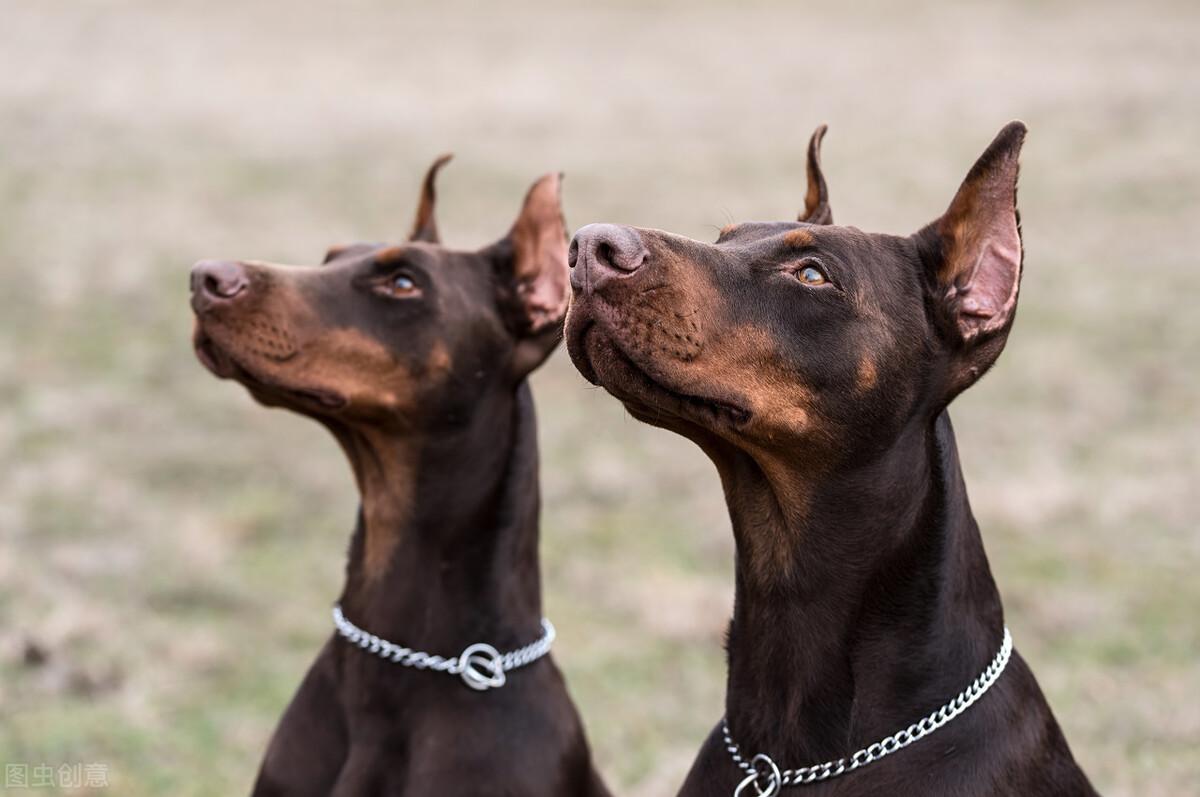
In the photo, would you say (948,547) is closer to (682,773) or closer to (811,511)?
(811,511)

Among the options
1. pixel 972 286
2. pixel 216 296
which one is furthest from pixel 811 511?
pixel 216 296

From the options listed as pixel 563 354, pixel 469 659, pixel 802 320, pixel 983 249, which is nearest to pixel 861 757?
pixel 802 320

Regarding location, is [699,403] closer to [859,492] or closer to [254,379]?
[859,492]

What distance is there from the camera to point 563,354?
13320 millimetres

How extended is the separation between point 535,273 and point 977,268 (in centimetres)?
176

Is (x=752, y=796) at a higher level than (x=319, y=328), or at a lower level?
lower

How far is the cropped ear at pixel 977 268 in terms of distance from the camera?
11.4 ft

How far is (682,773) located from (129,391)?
7.16 metres

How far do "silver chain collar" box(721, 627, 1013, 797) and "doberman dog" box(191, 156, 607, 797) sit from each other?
0.88m

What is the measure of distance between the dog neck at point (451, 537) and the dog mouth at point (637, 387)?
4.30 ft

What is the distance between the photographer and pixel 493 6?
3334cm

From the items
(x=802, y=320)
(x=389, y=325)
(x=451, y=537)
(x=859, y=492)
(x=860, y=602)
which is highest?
(x=802, y=320)

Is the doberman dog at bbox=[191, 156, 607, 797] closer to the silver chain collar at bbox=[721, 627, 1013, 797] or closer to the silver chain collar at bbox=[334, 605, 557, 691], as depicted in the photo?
the silver chain collar at bbox=[334, 605, 557, 691]

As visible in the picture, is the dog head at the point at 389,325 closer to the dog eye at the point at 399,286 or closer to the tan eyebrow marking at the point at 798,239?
the dog eye at the point at 399,286
